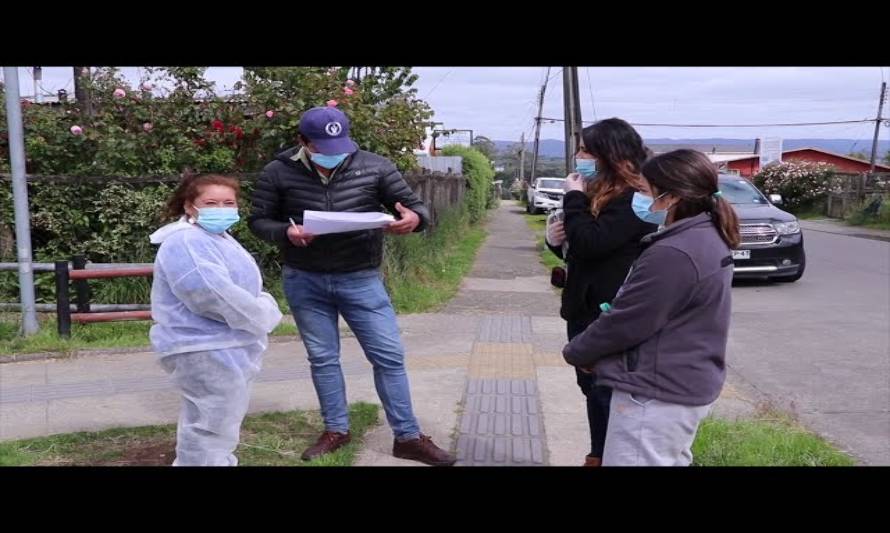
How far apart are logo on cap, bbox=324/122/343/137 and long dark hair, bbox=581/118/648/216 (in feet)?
4.05

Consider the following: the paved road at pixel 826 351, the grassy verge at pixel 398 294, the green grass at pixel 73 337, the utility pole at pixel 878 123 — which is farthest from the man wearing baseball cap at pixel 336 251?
the utility pole at pixel 878 123

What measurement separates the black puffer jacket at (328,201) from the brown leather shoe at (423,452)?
0.95m

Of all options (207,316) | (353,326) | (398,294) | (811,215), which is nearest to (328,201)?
(353,326)

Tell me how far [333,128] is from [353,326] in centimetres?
102

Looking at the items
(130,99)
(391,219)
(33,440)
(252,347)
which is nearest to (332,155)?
(391,219)

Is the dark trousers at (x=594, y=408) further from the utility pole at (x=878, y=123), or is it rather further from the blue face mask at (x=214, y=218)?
the utility pole at (x=878, y=123)

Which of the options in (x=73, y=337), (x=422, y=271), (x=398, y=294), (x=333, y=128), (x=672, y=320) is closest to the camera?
(x=672, y=320)

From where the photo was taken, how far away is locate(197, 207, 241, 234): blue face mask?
325 centimetres

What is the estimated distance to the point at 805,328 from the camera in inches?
323

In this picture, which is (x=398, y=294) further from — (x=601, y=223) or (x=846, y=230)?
(x=846, y=230)

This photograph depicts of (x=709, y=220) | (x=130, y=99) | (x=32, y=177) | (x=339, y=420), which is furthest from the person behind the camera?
(x=130, y=99)

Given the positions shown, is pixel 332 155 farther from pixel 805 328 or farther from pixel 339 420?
pixel 805 328

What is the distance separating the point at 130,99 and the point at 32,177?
127cm

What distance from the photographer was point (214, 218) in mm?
3260
